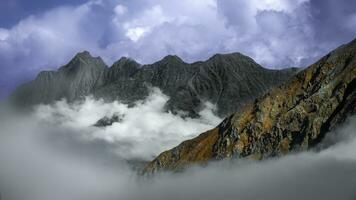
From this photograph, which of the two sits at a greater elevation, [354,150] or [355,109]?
[355,109]

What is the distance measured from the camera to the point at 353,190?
152625 mm

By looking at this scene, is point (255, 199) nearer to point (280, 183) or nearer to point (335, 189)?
point (280, 183)

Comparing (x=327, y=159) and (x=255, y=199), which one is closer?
(x=327, y=159)

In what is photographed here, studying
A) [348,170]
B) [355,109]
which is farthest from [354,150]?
[355,109]

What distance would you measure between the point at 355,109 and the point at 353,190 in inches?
1834

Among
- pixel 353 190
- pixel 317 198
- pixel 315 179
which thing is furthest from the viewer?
pixel 315 179

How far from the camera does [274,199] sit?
185 meters

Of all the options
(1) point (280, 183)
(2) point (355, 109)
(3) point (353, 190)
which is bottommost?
(3) point (353, 190)

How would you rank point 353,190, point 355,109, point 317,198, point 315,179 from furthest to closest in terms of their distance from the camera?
1. point 355,109
2. point 315,179
3. point 317,198
4. point 353,190

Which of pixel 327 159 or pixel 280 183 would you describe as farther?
pixel 280 183

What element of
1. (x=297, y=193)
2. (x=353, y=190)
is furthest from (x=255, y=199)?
(x=353, y=190)

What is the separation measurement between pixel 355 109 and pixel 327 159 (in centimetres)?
1870

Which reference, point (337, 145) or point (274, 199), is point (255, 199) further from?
point (337, 145)

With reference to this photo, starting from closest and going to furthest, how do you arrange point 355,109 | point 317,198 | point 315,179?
point 317,198, point 315,179, point 355,109
